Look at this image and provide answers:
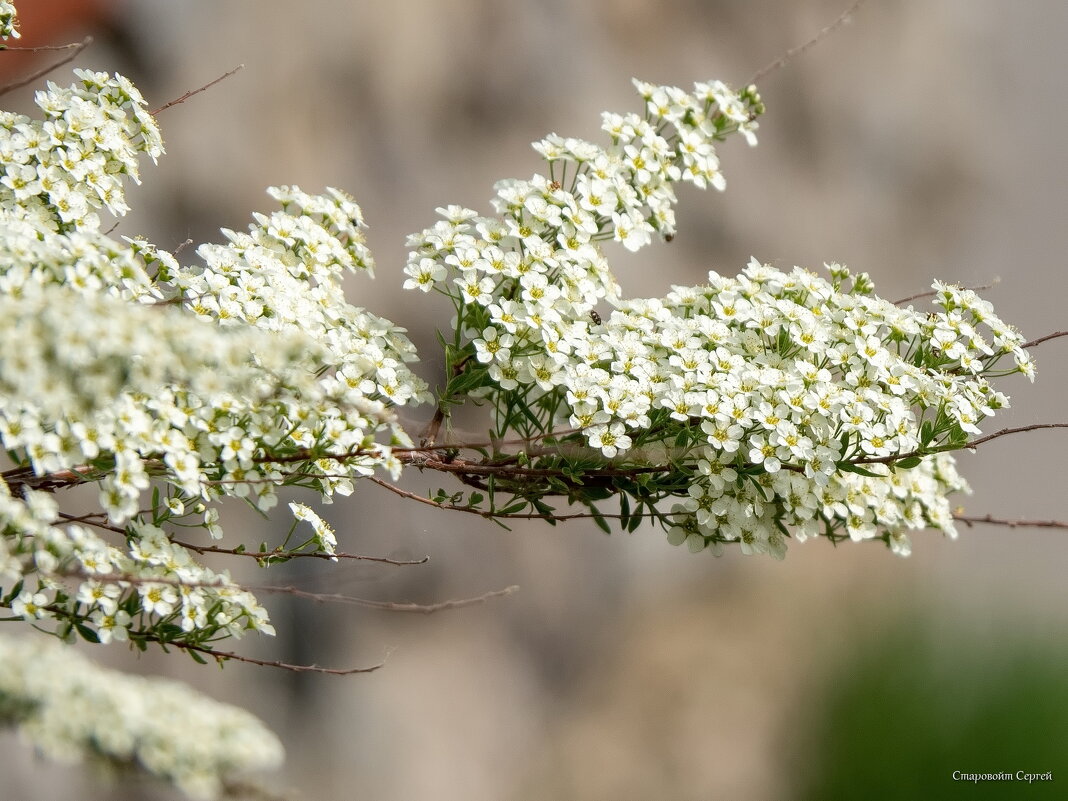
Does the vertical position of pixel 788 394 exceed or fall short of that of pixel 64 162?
it falls short

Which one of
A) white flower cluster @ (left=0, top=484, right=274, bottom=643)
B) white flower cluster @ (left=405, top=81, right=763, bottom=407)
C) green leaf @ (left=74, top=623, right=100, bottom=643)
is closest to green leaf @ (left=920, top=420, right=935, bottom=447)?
white flower cluster @ (left=405, top=81, right=763, bottom=407)

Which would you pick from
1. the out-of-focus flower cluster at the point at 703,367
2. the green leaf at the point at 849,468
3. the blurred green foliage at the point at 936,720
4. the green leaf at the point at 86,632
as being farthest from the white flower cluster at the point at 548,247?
the blurred green foliage at the point at 936,720

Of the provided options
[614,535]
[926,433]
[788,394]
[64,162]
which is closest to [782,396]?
[788,394]

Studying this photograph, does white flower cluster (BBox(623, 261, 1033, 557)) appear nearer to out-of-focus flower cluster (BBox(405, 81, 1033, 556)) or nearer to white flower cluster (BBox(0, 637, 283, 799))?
out-of-focus flower cluster (BBox(405, 81, 1033, 556))

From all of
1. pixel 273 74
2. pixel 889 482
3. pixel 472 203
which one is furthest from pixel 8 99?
pixel 889 482

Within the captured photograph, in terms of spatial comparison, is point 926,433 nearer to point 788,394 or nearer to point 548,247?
point 788,394

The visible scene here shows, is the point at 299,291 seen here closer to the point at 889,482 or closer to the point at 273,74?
the point at 889,482

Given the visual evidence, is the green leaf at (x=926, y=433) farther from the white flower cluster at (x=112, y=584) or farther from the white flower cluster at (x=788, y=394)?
the white flower cluster at (x=112, y=584)
